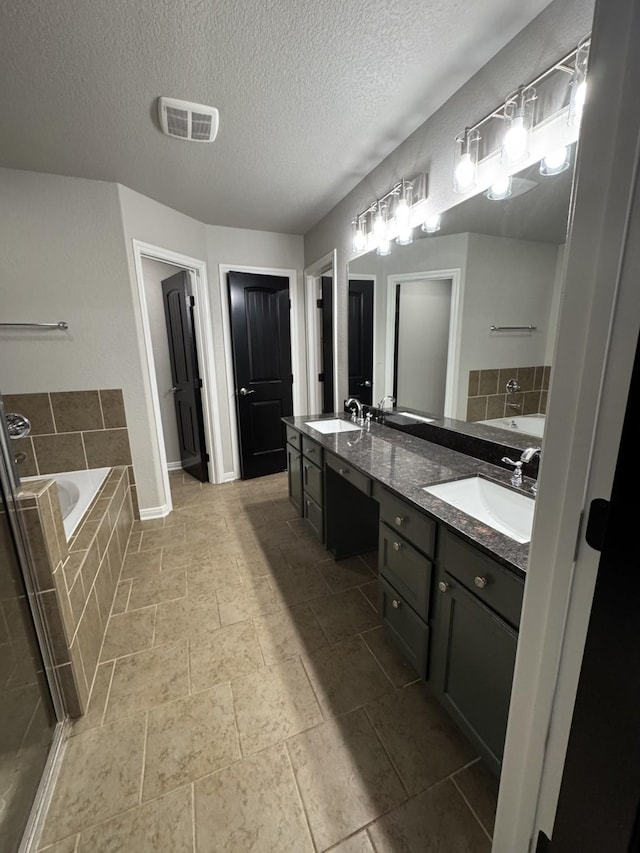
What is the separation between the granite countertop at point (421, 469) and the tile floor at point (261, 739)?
2.67ft

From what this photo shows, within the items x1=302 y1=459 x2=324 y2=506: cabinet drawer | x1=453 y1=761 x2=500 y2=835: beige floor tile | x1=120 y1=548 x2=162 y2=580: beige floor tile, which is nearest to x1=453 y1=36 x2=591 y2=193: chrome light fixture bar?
x1=302 y1=459 x2=324 y2=506: cabinet drawer

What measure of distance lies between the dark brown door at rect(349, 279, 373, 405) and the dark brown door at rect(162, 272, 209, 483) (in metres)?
1.50

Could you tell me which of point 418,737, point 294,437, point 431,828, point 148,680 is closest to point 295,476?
point 294,437

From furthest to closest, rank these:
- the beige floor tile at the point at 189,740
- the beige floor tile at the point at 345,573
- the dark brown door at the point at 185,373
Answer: the dark brown door at the point at 185,373 < the beige floor tile at the point at 345,573 < the beige floor tile at the point at 189,740

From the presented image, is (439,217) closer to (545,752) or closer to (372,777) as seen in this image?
(545,752)

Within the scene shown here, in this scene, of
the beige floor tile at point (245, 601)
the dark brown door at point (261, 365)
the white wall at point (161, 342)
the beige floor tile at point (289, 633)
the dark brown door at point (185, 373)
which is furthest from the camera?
the white wall at point (161, 342)

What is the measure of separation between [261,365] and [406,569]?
8.70 feet

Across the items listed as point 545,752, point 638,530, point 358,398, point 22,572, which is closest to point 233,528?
point 358,398

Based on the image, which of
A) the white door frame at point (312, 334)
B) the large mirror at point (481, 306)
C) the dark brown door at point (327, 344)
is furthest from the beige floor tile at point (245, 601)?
the white door frame at point (312, 334)

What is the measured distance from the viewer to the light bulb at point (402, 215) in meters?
1.93

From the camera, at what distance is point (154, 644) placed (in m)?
1.66

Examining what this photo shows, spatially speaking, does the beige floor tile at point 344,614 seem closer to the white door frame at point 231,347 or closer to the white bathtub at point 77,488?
the white bathtub at point 77,488

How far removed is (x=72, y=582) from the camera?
1.38 m

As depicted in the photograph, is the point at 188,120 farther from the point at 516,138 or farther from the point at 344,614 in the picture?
the point at 344,614
